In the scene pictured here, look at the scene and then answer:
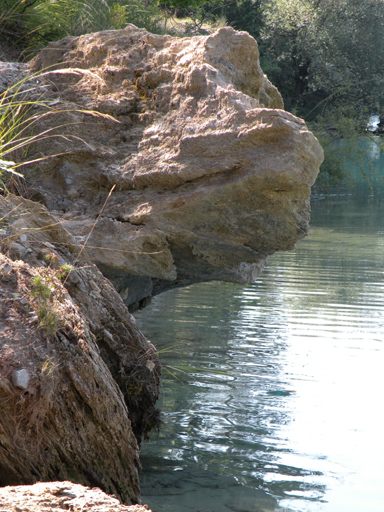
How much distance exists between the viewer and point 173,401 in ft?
17.3

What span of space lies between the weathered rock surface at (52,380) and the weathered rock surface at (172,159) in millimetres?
1127

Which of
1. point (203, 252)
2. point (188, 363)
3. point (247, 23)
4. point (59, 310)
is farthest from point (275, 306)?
point (247, 23)

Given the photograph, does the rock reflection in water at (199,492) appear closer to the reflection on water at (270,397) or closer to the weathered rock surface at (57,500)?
the reflection on water at (270,397)

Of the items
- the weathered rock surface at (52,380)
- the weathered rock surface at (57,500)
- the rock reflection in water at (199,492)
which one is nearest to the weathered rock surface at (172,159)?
the weathered rock surface at (52,380)

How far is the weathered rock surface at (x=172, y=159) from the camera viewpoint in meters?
4.80

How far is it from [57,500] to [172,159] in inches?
130

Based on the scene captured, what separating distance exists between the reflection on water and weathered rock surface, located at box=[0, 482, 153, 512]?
1.24 metres

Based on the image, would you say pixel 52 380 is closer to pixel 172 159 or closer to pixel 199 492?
pixel 199 492

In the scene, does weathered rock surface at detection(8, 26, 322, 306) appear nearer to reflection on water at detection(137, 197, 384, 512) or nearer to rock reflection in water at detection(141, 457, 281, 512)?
reflection on water at detection(137, 197, 384, 512)

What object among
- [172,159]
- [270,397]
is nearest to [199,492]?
[270,397]

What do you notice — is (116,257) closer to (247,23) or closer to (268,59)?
(247,23)

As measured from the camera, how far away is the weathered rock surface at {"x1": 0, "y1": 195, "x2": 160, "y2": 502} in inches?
111

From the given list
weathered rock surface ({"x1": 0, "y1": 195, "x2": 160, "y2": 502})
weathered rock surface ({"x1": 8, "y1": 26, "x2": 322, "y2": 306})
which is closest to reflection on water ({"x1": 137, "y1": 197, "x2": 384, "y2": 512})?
weathered rock surface ({"x1": 0, "y1": 195, "x2": 160, "y2": 502})

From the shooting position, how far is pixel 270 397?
5402mm
